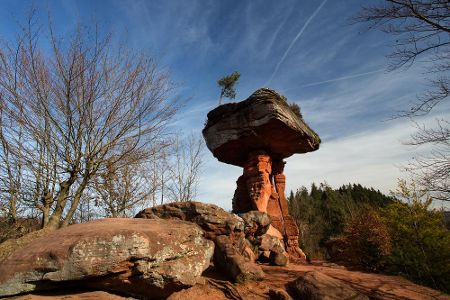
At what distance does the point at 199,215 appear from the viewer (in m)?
7.58

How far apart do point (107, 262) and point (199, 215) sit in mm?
3551

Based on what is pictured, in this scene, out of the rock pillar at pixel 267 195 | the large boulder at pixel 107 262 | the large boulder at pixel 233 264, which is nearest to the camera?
the large boulder at pixel 107 262

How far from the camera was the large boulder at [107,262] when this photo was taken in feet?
13.4

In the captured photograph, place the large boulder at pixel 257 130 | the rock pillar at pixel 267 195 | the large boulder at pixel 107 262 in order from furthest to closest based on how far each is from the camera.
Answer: the rock pillar at pixel 267 195 → the large boulder at pixel 257 130 → the large boulder at pixel 107 262

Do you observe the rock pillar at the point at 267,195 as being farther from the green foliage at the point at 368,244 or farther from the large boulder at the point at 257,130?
the green foliage at the point at 368,244

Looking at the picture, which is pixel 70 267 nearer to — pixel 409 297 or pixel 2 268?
pixel 2 268

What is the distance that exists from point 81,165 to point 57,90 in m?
2.14

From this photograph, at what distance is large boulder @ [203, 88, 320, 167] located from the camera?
12164 millimetres

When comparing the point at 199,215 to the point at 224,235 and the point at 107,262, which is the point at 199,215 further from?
the point at 107,262

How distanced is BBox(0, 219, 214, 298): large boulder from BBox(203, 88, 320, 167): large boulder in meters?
8.19

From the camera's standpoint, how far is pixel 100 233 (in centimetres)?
447

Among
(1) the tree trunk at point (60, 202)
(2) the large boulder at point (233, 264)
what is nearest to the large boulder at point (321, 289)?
(2) the large boulder at point (233, 264)

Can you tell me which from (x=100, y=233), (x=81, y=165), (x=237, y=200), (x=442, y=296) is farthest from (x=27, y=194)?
(x=442, y=296)

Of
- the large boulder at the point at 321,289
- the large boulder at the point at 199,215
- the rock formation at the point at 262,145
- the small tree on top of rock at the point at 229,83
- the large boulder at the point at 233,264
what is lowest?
the large boulder at the point at 321,289
